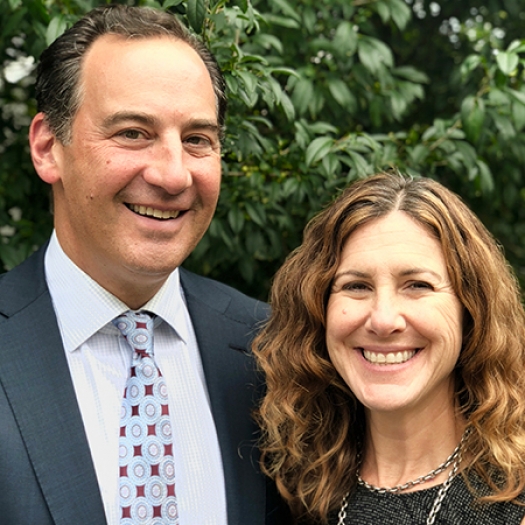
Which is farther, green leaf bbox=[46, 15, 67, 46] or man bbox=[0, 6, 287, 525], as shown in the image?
green leaf bbox=[46, 15, 67, 46]

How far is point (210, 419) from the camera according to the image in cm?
247

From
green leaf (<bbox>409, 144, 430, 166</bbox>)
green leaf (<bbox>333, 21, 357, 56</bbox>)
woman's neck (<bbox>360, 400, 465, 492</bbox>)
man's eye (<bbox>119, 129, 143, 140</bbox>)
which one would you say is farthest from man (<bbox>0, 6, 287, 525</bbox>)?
green leaf (<bbox>409, 144, 430, 166</bbox>)

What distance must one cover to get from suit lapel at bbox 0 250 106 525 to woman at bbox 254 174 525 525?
0.57 metres

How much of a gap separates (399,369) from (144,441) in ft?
2.18

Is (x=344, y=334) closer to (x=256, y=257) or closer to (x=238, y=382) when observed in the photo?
(x=238, y=382)

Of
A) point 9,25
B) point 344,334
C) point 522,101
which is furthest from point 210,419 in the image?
point 522,101

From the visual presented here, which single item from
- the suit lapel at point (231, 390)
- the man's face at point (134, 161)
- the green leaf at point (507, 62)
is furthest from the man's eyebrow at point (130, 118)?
the green leaf at point (507, 62)

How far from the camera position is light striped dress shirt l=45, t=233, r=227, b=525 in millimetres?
2256

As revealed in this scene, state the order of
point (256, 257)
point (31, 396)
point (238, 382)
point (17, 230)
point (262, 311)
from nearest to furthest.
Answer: point (31, 396) < point (238, 382) < point (262, 311) < point (17, 230) < point (256, 257)

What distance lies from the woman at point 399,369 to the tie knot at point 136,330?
367 millimetres

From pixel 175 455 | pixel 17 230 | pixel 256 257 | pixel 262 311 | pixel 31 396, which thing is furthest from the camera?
pixel 256 257

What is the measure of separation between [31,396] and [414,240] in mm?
1011

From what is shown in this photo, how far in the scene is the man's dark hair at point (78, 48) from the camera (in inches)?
93.4

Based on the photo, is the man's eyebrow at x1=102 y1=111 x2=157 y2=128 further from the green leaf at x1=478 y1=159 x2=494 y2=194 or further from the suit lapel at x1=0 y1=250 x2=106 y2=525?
the green leaf at x1=478 y1=159 x2=494 y2=194
